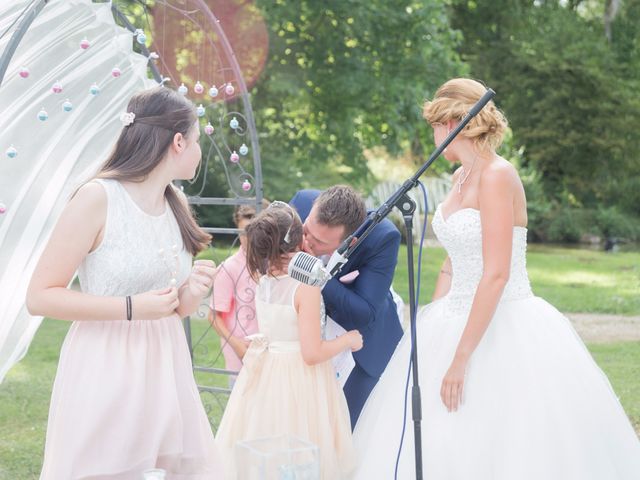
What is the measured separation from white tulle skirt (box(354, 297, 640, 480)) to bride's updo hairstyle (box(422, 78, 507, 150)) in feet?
2.06

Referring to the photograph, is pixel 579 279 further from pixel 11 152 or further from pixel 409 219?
pixel 409 219

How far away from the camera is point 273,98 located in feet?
48.9

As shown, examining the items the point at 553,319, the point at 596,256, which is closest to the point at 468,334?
the point at 553,319

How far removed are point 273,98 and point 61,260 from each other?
12812mm

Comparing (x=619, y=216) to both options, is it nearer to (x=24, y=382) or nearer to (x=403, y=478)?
(x=24, y=382)

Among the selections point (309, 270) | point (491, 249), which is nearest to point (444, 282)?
point (491, 249)

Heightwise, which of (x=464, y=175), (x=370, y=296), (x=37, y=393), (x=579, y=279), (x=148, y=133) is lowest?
(x=37, y=393)

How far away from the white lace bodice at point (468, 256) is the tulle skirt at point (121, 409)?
1.22 m

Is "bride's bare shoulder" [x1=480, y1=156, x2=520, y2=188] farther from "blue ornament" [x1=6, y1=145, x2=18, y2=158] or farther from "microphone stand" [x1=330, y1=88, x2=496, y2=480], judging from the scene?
"blue ornament" [x1=6, y1=145, x2=18, y2=158]

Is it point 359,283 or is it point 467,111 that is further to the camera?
point 359,283

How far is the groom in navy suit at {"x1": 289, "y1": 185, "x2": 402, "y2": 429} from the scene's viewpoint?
340cm

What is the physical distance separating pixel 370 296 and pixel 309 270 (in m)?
1.03

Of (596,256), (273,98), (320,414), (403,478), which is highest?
(273,98)

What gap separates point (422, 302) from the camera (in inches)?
501
